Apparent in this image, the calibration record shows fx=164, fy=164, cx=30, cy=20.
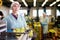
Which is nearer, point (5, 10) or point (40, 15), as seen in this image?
point (5, 10)

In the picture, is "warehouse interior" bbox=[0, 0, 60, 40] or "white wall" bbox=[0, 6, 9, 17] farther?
"warehouse interior" bbox=[0, 0, 60, 40]

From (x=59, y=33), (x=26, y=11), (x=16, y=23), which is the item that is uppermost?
(x=26, y=11)

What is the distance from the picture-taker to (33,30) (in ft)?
9.21

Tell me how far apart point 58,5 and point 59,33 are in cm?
50

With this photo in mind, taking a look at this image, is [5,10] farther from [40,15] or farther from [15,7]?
[40,15]

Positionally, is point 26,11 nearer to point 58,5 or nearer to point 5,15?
point 5,15

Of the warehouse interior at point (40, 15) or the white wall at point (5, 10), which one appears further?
the warehouse interior at point (40, 15)

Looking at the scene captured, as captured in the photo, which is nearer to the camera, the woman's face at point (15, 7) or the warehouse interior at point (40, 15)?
the woman's face at point (15, 7)

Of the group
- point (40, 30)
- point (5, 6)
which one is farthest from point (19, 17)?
point (40, 30)

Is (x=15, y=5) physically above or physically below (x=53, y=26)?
above

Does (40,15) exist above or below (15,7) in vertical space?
below

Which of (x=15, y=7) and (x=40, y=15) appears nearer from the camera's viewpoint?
(x=15, y=7)

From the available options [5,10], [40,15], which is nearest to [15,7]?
[5,10]

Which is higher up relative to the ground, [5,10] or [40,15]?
[5,10]
